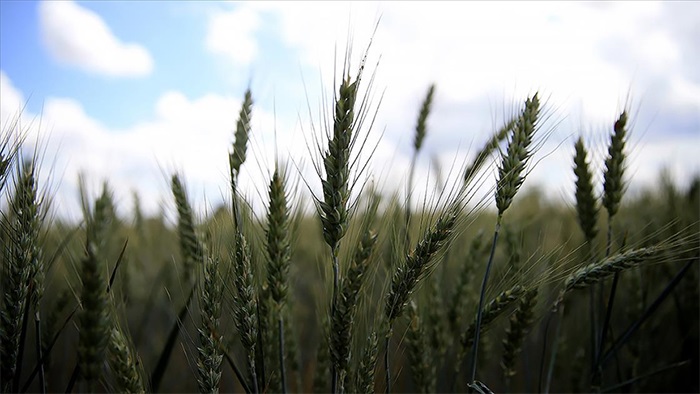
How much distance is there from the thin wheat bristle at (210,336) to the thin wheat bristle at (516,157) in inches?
28.0

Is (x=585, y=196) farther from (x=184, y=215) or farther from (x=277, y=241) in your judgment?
(x=184, y=215)

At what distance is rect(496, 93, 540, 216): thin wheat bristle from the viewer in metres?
1.40

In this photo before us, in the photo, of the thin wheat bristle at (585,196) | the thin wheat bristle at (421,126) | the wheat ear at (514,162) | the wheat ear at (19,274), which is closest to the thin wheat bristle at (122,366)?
the wheat ear at (19,274)

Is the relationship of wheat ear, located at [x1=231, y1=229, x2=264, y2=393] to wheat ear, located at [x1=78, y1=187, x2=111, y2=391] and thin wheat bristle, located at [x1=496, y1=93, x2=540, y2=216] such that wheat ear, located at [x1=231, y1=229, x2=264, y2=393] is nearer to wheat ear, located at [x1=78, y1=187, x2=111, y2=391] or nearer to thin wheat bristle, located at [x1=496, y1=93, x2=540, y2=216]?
wheat ear, located at [x1=78, y1=187, x2=111, y2=391]

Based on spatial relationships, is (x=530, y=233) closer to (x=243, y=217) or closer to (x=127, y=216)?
(x=127, y=216)

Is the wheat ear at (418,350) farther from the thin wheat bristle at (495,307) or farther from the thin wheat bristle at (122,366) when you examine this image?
the thin wheat bristle at (122,366)

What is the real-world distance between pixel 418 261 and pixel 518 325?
1.67 feet

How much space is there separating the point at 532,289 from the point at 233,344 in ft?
3.73

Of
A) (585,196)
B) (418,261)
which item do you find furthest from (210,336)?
(585,196)

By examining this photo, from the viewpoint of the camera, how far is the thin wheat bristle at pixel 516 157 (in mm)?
1399

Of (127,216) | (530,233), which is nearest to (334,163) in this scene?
(127,216)

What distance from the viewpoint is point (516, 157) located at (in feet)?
4.68

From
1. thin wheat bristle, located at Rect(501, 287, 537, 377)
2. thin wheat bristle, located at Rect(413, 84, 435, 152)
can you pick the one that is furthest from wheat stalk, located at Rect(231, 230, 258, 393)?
thin wheat bristle, located at Rect(413, 84, 435, 152)

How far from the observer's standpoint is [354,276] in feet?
3.92
